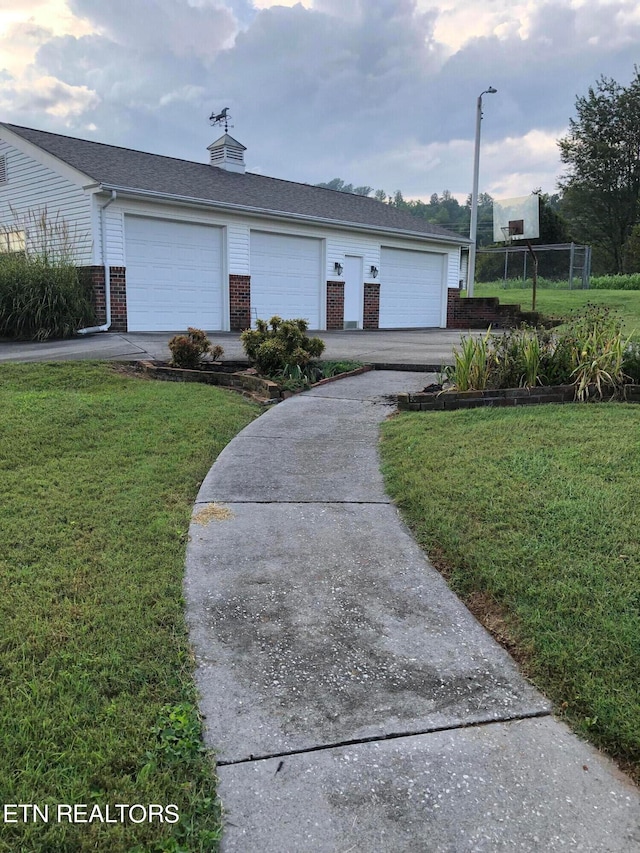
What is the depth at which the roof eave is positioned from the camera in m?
12.9

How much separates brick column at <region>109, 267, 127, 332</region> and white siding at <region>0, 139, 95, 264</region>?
1.82 feet

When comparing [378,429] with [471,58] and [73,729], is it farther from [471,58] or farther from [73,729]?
[471,58]

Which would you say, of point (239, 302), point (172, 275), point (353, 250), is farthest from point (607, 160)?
point (172, 275)

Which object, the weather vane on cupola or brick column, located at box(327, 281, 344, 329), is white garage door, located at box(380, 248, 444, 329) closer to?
brick column, located at box(327, 281, 344, 329)

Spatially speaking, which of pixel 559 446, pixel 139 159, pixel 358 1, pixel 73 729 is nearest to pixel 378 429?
pixel 559 446

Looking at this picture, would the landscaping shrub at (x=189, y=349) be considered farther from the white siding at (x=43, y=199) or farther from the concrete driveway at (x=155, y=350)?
the white siding at (x=43, y=199)

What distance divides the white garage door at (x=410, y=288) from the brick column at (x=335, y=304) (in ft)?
5.85

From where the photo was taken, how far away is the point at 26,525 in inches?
134

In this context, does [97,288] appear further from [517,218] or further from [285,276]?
[517,218]

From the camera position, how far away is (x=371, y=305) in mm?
18812

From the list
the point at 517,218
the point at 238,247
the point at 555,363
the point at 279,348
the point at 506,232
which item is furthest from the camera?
the point at 506,232

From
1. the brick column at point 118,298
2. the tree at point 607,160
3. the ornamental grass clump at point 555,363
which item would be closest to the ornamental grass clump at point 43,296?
the brick column at point 118,298

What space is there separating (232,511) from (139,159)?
48.7 feet

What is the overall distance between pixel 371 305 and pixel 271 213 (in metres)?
4.54
